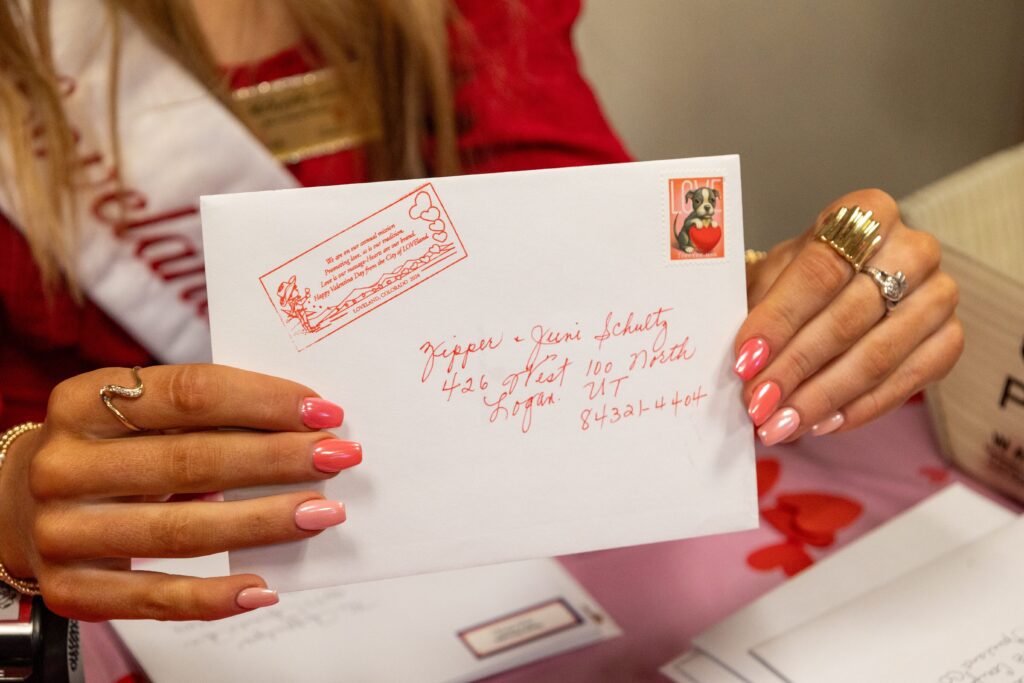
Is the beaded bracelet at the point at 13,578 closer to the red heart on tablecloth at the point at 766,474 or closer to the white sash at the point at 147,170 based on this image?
the white sash at the point at 147,170

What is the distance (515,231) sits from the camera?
1.59 ft

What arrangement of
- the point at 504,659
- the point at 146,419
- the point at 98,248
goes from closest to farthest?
the point at 146,419 → the point at 504,659 → the point at 98,248

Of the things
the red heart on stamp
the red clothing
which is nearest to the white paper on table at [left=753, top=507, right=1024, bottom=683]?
the red heart on stamp

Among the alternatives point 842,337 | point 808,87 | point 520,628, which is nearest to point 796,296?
point 842,337

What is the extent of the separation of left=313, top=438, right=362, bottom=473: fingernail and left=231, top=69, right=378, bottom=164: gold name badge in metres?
0.47

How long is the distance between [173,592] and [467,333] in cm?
19

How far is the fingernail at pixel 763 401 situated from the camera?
1.69 ft

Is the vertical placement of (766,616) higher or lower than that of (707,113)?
lower

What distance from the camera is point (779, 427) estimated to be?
1.73ft

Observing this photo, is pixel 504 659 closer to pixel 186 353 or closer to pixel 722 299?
pixel 722 299

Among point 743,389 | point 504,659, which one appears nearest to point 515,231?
point 743,389

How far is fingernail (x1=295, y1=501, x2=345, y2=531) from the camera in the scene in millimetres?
465

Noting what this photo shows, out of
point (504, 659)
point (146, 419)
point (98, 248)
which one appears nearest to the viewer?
point (146, 419)

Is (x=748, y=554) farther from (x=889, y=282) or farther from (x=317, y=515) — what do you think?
(x=317, y=515)
